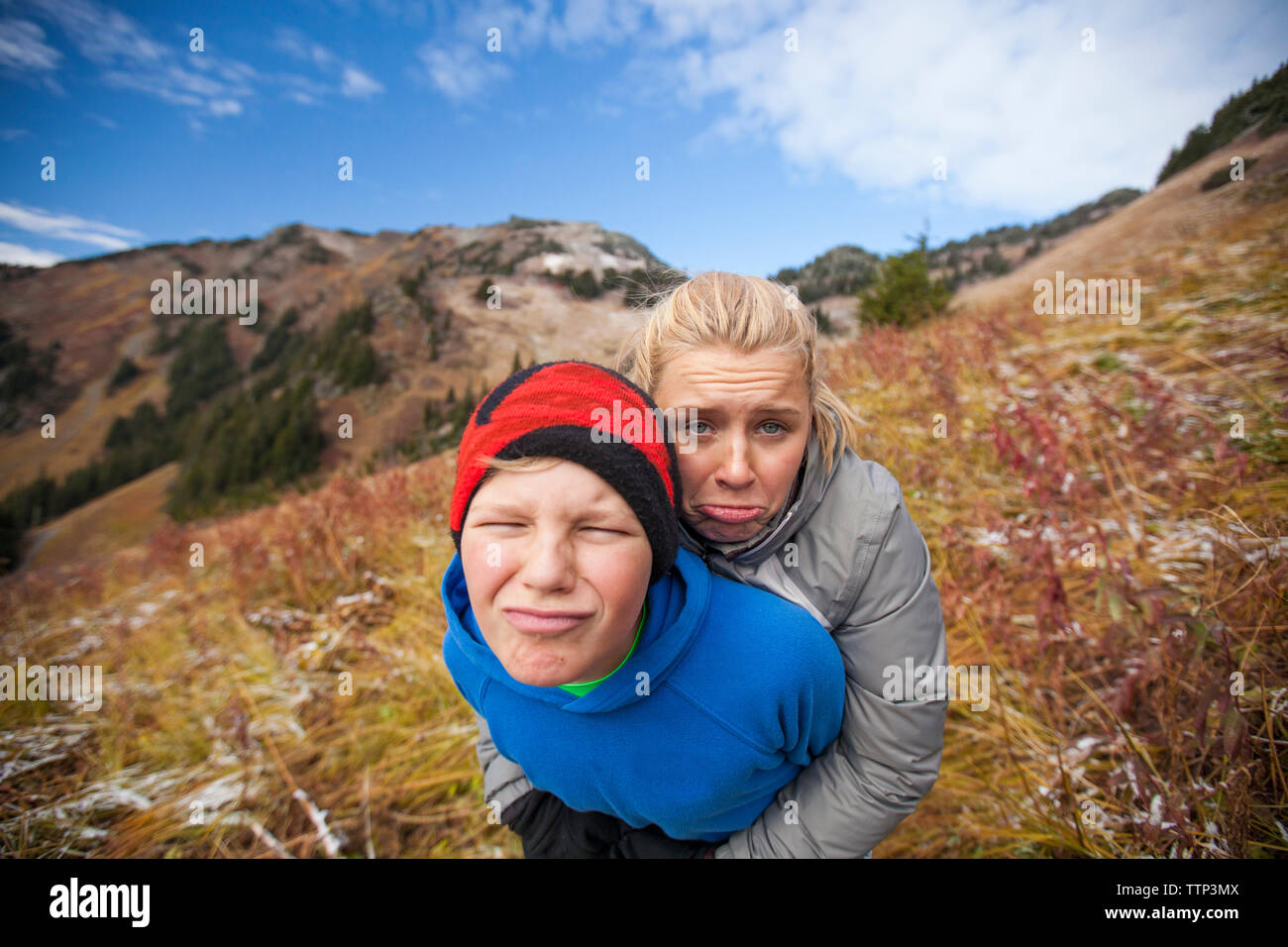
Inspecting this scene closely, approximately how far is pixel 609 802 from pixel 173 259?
333ft

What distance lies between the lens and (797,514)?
4.14 ft

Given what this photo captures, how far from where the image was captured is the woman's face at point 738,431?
1175 millimetres

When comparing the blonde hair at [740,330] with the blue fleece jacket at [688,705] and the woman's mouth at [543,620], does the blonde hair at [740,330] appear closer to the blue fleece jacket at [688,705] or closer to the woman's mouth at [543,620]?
the blue fleece jacket at [688,705]

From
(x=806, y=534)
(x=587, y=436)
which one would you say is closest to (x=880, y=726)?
(x=806, y=534)

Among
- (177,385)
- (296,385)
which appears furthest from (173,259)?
(296,385)

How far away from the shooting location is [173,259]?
241 ft

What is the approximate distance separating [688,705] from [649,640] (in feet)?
0.51
